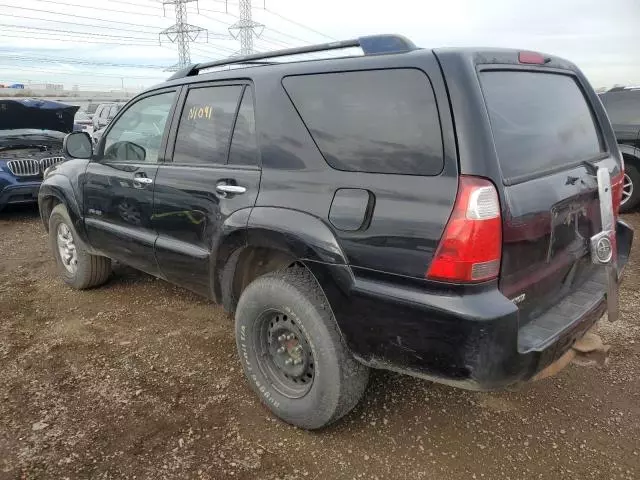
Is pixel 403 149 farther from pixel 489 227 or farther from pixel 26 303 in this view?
pixel 26 303

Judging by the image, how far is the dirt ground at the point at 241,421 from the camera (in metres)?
2.39

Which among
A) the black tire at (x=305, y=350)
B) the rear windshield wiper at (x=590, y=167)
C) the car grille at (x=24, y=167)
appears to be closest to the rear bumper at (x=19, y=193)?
the car grille at (x=24, y=167)

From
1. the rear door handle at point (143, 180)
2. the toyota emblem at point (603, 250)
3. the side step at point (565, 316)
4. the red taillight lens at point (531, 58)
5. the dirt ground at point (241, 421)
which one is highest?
the red taillight lens at point (531, 58)

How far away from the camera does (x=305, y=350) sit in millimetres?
2520

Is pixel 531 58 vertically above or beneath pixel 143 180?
above

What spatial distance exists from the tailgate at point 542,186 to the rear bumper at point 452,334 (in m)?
0.14

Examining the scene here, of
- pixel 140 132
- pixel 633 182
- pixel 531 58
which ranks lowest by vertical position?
pixel 633 182

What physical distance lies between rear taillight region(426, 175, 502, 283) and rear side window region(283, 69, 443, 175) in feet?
0.56

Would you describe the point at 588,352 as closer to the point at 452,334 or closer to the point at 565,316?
the point at 565,316

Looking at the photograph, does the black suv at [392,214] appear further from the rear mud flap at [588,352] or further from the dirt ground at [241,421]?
the dirt ground at [241,421]

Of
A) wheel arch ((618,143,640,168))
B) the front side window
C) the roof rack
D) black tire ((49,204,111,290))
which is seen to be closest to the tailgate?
the roof rack

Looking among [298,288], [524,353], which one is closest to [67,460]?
[298,288]

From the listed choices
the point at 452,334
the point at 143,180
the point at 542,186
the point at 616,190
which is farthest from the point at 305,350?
the point at 616,190

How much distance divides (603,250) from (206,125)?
2266 mm
